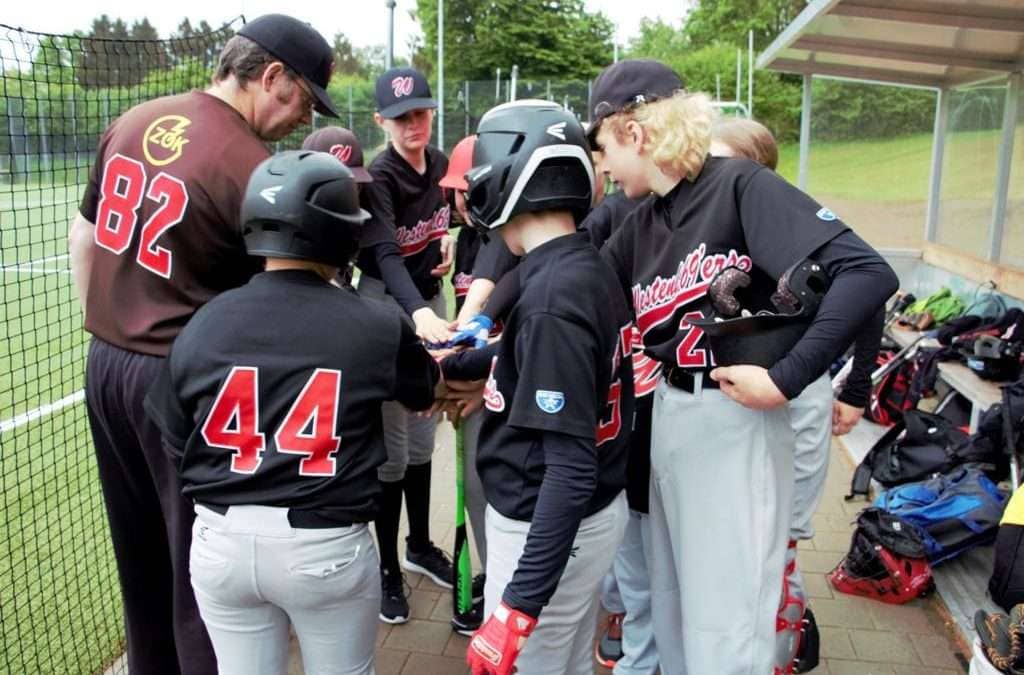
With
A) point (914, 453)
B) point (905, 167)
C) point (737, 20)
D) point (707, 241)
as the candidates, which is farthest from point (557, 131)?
point (737, 20)

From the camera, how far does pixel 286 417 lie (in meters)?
2.02

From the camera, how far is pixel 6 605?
400 centimetres

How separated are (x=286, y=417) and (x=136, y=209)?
89 centimetres

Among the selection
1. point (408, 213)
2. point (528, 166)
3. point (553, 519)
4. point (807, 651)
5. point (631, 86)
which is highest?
point (631, 86)

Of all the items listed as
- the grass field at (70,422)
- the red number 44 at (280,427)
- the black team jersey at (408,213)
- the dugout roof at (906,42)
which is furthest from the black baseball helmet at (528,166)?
the dugout roof at (906,42)

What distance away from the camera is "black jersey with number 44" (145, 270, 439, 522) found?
6.59 ft

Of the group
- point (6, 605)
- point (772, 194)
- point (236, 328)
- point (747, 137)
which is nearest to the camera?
point (236, 328)

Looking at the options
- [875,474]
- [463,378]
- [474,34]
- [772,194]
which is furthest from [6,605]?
[474,34]

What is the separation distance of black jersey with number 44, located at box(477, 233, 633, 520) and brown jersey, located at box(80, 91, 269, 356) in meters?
→ 0.96

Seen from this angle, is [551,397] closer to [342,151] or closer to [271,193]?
[271,193]

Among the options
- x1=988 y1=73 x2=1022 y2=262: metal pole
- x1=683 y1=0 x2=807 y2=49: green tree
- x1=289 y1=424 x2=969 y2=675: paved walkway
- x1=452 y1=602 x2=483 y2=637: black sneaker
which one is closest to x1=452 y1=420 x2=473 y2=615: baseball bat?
x1=452 y1=602 x2=483 y2=637: black sneaker

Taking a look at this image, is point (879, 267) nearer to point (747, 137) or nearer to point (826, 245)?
point (826, 245)

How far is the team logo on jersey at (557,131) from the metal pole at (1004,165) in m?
6.41

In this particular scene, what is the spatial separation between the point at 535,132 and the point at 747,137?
1.50 metres
